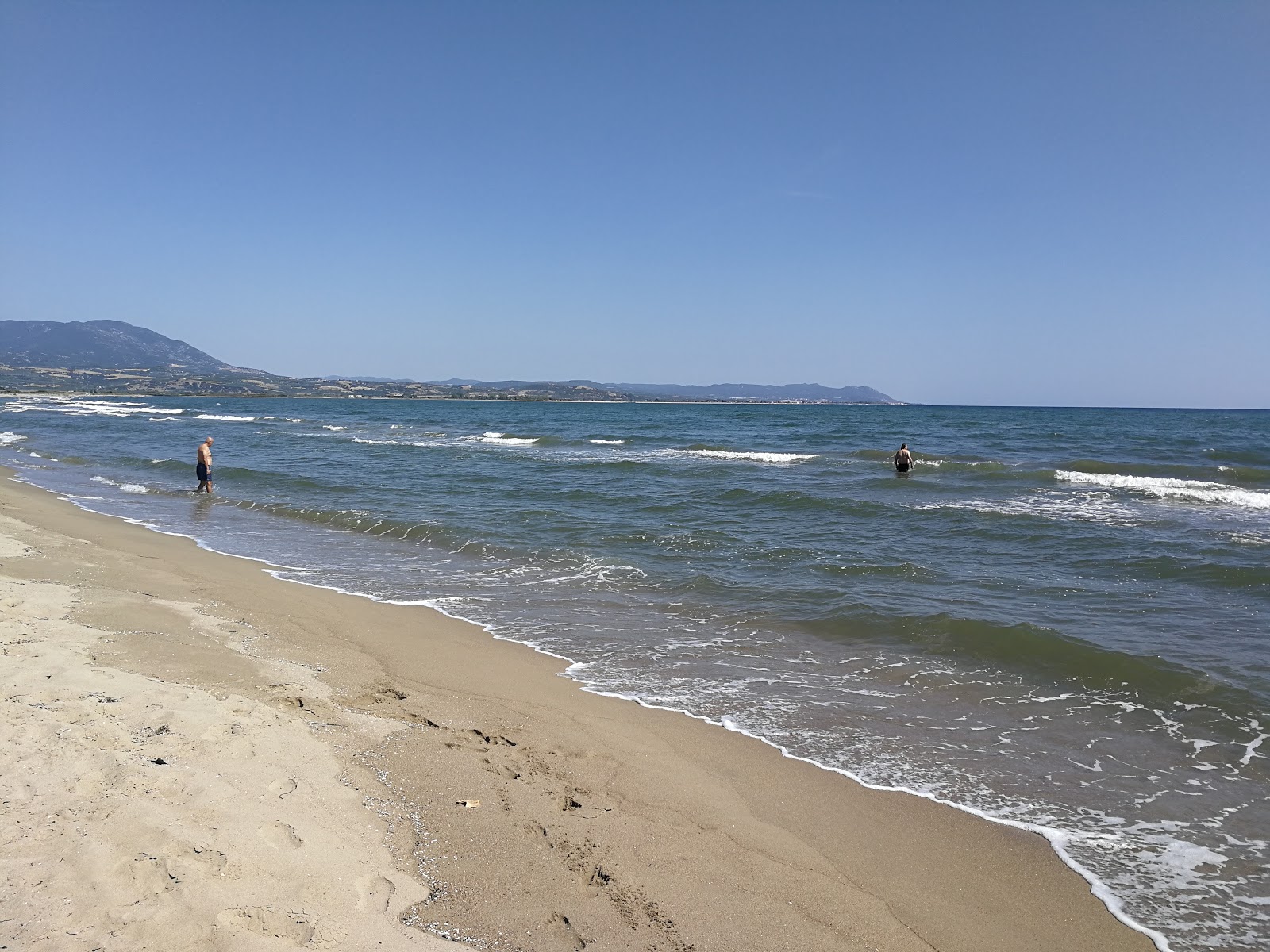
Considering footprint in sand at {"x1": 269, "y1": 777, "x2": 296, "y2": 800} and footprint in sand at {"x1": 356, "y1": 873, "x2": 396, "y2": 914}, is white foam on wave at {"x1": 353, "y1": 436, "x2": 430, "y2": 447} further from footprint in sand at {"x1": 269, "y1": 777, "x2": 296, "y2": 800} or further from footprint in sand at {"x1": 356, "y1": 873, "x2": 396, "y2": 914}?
footprint in sand at {"x1": 356, "y1": 873, "x2": 396, "y2": 914}

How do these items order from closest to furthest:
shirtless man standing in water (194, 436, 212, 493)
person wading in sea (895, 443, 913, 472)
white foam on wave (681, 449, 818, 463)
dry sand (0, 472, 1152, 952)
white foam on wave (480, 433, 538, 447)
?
dry sand (0, 472, 1152, 952) < shirtless man standing in water (194, 436, 212, 493) < person wading in sea (895, 443, 913, 472) < white foam on wave (681, 449, 818, 463) < white foam on wave (480, 433, 538, 447)

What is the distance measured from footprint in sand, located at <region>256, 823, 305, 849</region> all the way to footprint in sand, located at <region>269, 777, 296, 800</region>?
348mm

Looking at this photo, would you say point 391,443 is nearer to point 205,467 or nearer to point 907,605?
point 205,467

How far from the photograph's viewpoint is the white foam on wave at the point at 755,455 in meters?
31.6

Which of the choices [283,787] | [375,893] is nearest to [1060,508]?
[283,787]

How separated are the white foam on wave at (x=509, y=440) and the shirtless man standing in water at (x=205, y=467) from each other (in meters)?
19.2

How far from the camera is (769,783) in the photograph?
16.7ft

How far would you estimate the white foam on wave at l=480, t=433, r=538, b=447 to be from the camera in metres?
40.1

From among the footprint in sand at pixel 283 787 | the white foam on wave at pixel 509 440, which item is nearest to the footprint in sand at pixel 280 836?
the footprint in sand at pixel 283 787

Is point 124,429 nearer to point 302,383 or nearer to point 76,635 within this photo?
point 76,635

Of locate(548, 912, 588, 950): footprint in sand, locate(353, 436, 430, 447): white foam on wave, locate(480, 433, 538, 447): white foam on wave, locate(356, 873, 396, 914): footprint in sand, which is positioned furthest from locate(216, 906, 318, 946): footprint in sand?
locate(480, 433, 538, 447): white foam on wave

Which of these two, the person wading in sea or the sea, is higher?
the person wading in sea

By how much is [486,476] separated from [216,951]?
2111 cm

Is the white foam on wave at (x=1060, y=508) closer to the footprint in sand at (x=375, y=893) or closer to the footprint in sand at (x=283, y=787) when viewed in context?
the footprint in sand at (x=283, y=787)
